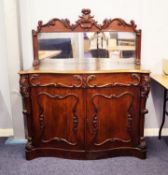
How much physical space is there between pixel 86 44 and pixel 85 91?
2.04 ft

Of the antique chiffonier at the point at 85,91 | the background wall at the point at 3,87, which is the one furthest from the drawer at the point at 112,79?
the background wall at the point at 3,87

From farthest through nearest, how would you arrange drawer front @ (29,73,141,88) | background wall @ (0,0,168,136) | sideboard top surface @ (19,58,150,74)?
background wall @ (0,0,168,136) < sideboard top surface @ (19,58,150,74) < drawer front @ (29,73,141,88)

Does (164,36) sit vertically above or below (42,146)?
above

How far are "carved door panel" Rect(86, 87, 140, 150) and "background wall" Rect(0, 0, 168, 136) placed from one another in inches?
25.4

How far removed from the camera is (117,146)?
2471 millimetres

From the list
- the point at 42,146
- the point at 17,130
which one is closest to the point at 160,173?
the point at 42,146

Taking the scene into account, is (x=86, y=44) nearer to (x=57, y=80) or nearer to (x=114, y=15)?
(x=114, y=15)

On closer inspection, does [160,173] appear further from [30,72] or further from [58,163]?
[30,72]

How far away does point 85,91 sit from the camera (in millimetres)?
2291

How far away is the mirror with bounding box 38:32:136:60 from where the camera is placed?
2652mm

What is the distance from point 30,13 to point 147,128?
6.09 feet

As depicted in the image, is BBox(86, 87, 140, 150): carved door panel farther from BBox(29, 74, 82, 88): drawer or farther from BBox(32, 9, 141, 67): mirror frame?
BBox(32, 9, 141, 67): mirror frame

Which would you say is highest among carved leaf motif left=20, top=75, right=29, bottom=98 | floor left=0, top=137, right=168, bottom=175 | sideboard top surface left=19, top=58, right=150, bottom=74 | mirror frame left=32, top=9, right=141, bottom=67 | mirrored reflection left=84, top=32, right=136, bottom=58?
mirror frame left=32, top=9, right=141, bottom=67

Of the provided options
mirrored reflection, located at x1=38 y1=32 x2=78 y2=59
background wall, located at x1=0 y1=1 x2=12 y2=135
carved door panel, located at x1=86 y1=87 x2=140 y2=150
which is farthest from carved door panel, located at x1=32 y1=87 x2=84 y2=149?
background wall, located at x1=0 y1=1 x2=12 y2=135
